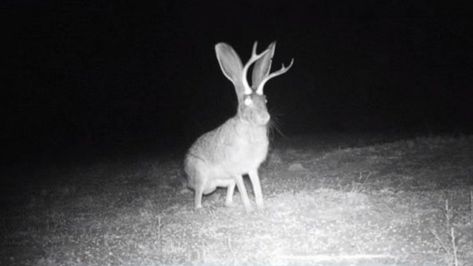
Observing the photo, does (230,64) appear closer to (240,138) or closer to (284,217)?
(240,138)

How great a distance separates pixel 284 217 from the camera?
8133mm

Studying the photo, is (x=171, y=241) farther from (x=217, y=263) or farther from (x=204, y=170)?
(x=204, y=170)

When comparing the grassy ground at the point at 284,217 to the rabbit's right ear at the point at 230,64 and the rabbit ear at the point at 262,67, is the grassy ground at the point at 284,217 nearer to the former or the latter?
the rabbit ear at the point at 262,67

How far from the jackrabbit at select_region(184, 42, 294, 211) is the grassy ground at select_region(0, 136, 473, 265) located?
1.65ft

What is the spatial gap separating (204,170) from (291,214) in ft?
6.20

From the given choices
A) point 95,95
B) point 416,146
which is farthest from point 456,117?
point 95,95

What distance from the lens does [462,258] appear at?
5750 mm

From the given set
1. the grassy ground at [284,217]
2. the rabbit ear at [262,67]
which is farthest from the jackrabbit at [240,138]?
the grassy ground at [284,217]

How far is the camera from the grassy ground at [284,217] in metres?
6.52

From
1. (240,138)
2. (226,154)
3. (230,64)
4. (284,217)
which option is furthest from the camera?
(226,154)

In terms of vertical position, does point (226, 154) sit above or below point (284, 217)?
above

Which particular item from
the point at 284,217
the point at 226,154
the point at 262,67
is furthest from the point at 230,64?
the point at 284,217

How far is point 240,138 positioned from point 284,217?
147cm

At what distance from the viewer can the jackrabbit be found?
8297 mm
